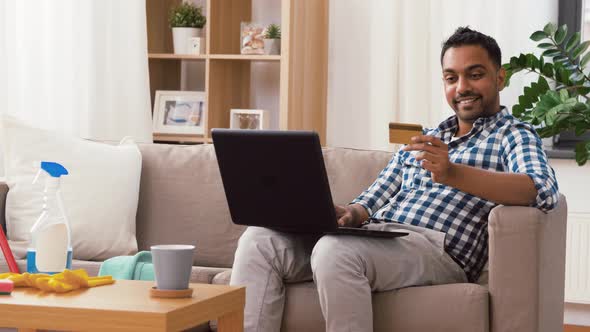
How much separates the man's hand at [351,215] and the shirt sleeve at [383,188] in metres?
0.03

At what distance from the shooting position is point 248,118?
397 centimetres

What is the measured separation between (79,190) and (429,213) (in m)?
1.02

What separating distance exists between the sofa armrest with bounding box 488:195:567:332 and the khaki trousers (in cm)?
18

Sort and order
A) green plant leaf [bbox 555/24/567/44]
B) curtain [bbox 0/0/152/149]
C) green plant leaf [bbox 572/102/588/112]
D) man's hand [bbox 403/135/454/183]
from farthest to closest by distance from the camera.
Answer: curtain [bbox 0/0/152/149]
green plant leaf [bbox 555/24/567/44]
green plant leaf [bbox 572/102/588/112]
man's hand [bbox 403/135/454/183]

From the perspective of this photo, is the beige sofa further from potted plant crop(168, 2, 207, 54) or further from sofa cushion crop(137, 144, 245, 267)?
potted plant crop(168, 2, 207, 54)

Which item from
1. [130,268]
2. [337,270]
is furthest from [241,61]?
[337,270]

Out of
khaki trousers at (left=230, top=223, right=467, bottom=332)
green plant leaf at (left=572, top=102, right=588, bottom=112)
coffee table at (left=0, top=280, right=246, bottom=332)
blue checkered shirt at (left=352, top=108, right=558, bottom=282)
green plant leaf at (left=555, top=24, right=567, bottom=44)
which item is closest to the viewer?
coffee table at (left=0, top=280, right=246, bottom=332)

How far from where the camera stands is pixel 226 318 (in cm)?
175

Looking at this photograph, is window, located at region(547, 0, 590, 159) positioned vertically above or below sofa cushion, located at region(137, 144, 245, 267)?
above

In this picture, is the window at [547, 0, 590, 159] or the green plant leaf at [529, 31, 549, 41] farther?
the window at [547, 0, 590, 159]

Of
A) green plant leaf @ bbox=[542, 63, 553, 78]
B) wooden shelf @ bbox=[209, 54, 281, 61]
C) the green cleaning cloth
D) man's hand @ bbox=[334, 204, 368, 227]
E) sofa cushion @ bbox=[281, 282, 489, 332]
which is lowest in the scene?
sofa cushion @ bbox=[281, 282, 489, 332]

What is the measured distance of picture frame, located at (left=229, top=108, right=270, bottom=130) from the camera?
3.94m

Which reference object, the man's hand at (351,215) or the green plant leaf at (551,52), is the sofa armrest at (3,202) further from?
the green plant leaf at (551,52)

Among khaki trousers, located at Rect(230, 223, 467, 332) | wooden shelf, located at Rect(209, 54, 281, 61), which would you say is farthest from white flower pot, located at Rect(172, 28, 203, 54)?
khaki trousers, located at Rect(230, 223, 467, 332)
